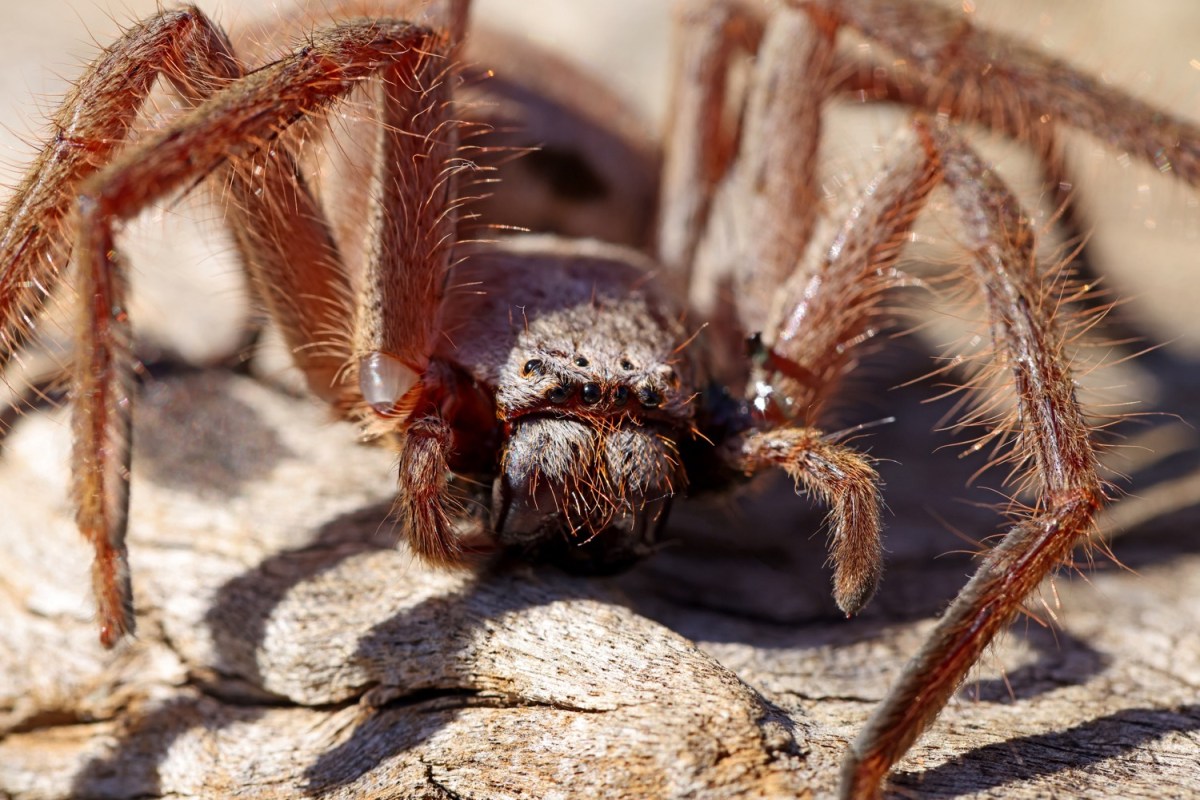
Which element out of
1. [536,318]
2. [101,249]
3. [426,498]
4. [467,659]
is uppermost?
[101,249]

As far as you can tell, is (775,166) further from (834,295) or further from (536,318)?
(536,318)

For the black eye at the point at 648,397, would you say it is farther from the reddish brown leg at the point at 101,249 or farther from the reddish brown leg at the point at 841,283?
the reddish brown leg at the point at 101,249

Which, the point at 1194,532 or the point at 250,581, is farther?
the point at 1194,532

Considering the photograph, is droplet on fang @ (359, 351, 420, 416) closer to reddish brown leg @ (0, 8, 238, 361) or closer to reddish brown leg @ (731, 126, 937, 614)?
reddish brown leg @ (0, 8, 238, 361)

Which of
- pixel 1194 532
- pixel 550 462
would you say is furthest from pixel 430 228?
pixel 1194 532

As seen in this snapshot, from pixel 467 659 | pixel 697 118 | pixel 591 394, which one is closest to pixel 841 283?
pixel 591 394

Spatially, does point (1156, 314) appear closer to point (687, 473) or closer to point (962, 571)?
point (962, 571)
